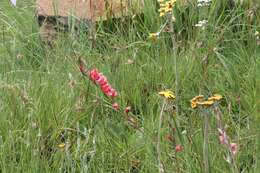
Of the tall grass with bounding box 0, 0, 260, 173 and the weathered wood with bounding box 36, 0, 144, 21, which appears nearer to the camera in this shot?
the tall grass with bounding box 0, 0, 260, 173

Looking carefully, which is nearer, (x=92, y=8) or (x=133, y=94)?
(x=133, y=94)

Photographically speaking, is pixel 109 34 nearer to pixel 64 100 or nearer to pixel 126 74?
pixel 126 74

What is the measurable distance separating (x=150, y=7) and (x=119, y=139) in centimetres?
125

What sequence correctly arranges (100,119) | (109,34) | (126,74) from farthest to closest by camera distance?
(109,34), (126,74), (100,119)

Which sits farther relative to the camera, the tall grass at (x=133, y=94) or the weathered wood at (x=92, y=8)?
the weathered wood at (x=92, y=8)

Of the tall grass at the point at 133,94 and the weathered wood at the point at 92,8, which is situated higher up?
the weathered wood at the point at 92,8

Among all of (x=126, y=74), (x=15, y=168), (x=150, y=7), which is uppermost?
(x=150, y=7)

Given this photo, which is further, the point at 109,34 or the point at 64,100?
the point at 109,34

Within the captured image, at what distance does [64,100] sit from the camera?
8.95 feet

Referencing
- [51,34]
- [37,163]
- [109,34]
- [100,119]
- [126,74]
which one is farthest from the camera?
[51,34]

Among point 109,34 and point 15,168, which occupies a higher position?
point 109,34

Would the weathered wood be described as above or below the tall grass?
above

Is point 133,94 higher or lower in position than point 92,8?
lower

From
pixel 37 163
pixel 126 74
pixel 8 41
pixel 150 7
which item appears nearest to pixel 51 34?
pixel 8 41
